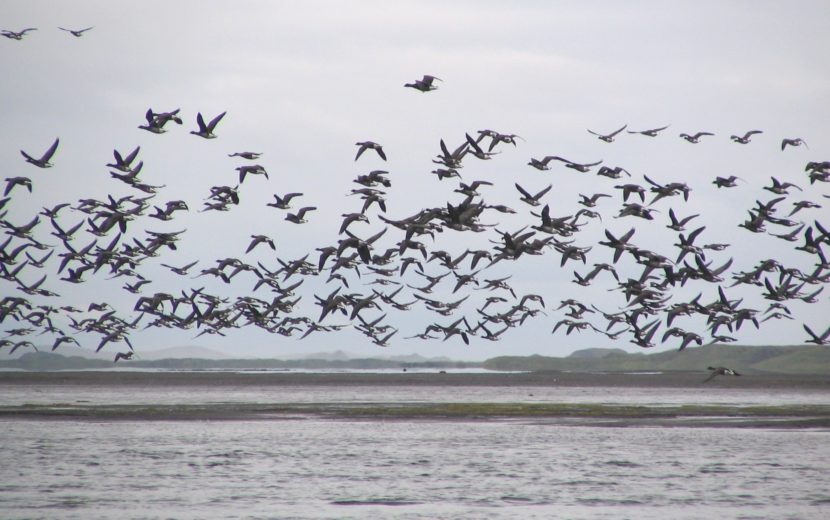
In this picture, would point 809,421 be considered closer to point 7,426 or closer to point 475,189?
point 475,189

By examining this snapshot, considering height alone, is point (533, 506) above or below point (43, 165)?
below

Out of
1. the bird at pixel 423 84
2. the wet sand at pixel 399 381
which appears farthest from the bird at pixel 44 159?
the wet sand at pixel 399 381

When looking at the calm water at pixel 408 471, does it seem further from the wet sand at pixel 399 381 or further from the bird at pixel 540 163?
the wet sand at pixel 399 381

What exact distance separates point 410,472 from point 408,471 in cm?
Answer: 26

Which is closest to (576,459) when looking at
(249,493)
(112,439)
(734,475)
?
(734,475)

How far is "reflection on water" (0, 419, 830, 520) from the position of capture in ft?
108

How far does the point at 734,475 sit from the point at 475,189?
53.8ft

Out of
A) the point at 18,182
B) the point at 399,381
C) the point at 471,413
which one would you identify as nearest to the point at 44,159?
the point at 18,182

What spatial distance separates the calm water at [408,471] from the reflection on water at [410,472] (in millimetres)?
73

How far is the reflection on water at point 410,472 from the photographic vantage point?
3303cm

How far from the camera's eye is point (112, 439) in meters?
54.1

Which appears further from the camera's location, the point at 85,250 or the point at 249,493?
the point at 85,250

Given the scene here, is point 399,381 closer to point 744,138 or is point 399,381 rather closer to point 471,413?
point 471,413

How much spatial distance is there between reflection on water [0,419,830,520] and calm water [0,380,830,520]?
73 mm
